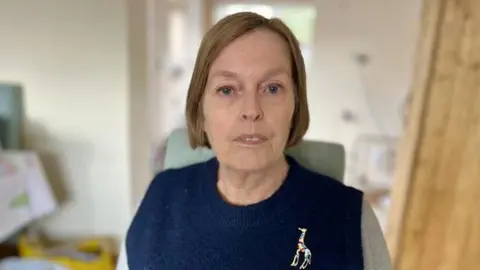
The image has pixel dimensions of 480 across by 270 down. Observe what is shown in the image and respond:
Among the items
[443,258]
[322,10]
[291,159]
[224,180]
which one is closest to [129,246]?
[224,180]

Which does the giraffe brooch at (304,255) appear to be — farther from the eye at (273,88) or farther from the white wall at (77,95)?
the white wall at (77,95)

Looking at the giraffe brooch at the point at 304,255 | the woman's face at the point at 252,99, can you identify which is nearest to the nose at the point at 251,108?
the woman's face at the point at 252,99

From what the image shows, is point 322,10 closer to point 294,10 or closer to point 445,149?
point 294,10

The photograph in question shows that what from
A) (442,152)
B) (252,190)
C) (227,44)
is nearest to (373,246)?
(252,190)

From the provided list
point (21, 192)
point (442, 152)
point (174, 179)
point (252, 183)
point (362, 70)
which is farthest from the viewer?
point (362, 70)

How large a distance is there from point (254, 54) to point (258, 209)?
30cm

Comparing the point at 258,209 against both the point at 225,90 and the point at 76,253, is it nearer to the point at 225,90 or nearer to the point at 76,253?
the point at 225,90

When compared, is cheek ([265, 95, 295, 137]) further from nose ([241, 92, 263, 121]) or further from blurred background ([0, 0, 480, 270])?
blurred background ([0, 0, 480, 270])

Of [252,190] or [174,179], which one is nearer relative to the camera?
[252,190]

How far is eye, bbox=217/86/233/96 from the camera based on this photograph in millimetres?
919

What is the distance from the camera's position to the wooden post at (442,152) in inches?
68.2

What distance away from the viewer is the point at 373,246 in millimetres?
971

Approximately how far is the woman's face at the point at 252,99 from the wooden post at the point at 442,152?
105 centimetres

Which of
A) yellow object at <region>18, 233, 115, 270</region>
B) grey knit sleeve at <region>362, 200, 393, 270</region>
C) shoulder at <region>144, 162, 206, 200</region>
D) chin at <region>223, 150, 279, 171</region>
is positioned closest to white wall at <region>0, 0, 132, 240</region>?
yellow object at <region>18, 233, 115, 270</region>
